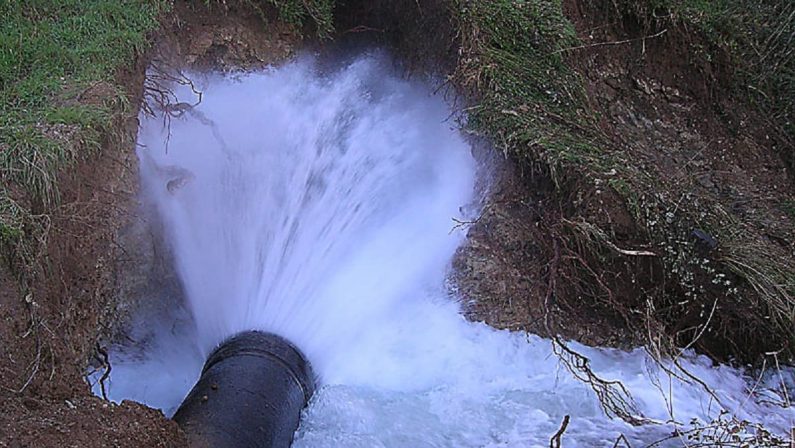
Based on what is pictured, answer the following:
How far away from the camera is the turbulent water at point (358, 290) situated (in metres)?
4.93

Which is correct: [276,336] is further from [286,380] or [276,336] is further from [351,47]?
[351,47]

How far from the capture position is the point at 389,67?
7246mm

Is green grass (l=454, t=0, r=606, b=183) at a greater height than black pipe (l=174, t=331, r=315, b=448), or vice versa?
green grass (l=454, t=0, r=606, b=183)

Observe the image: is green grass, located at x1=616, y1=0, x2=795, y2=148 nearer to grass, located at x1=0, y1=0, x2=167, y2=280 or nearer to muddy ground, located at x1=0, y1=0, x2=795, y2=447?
muddy ground, located at x1=0, y1=0, x2=795, y2=447

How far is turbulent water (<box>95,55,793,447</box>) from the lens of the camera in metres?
4.93

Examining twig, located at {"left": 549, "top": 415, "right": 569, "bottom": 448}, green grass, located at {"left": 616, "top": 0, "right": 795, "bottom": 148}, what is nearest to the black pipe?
twig, located at {"left": 549, "top": 415, "right": 569, "bottom": 448}

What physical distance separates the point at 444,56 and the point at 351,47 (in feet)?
4.13

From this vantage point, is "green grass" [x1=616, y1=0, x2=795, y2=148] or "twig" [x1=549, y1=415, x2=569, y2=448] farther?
"green grass" [x1=616, y1=0, x2=795, y2=148]

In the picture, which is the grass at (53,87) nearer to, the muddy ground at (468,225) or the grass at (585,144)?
the muddy ground at (468,225)

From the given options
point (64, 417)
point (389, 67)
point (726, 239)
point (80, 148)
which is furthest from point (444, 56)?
point (64, 417)

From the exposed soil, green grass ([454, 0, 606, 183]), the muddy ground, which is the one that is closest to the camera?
the exposed soil

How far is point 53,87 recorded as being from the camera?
16.8 feet

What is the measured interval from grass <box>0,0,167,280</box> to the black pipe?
4.22 ft

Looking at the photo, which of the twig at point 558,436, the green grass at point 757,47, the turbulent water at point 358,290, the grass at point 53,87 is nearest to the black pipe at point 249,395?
the turbulent water at point 358,290
